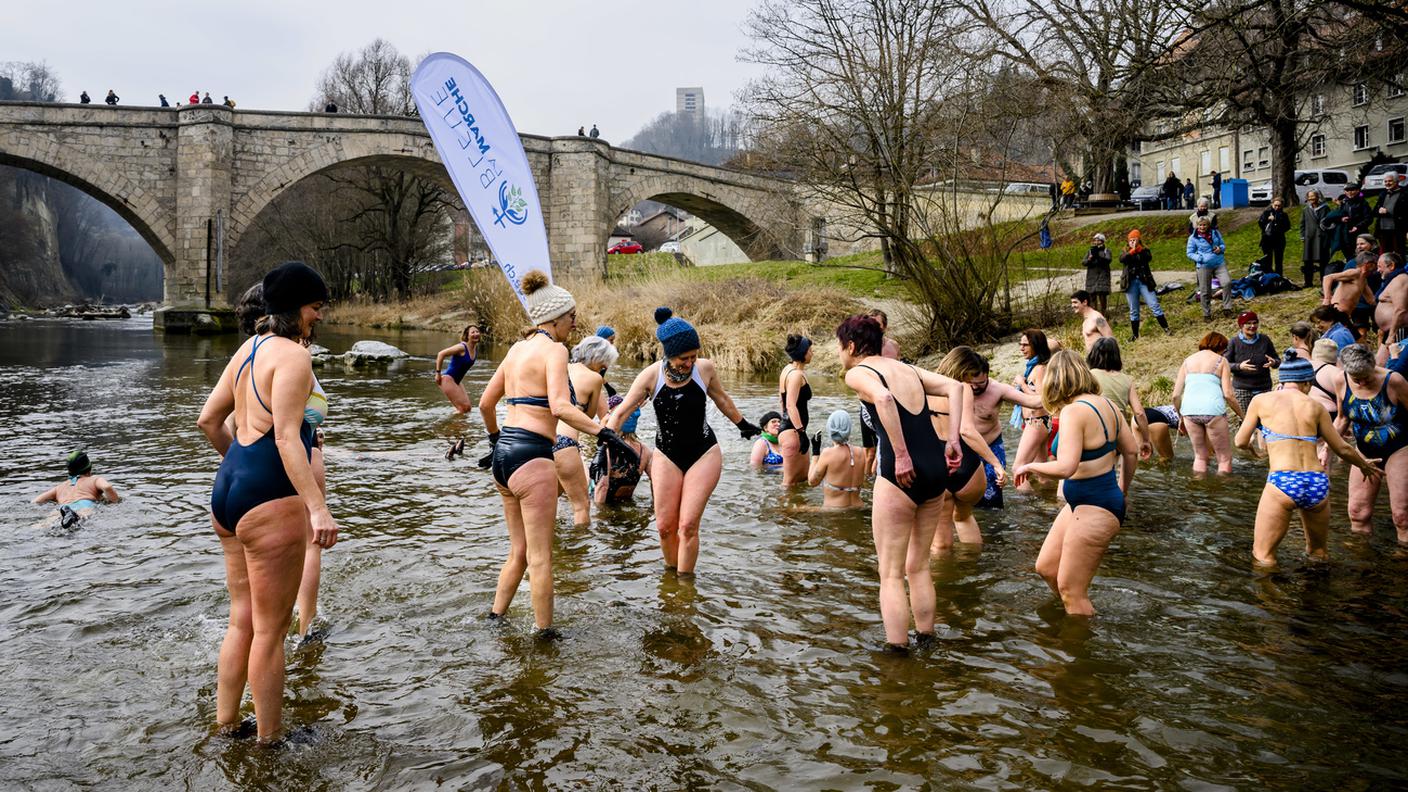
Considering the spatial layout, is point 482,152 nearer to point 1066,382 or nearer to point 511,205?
point 511,205

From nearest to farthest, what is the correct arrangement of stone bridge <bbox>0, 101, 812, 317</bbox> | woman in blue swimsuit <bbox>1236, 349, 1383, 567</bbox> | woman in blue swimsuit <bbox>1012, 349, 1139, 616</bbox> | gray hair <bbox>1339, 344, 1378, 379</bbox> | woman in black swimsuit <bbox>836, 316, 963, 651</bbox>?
woman in black swimsuit <bbox>836, 316, 963, 651</bbox> < woman in blue swimsuit <bbox>1012, 349, 1139, 616</bbox> < woman in blue swimsuit <bbox>1236, 349, 1383, 567</bbox> < gray hair <bbox>1339, 344, 1378, 379</bbox> < stone bridge <bbox>0, 101, 812, 317</bbox>

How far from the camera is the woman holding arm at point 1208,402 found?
34.3ft

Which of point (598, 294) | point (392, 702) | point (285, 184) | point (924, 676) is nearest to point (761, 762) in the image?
point (924, 676)

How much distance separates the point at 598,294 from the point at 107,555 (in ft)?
70.6

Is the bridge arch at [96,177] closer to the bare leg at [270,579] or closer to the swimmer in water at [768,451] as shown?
the swimmer in water at [768,451]

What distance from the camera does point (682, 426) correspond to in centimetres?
623

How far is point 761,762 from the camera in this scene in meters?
4.25

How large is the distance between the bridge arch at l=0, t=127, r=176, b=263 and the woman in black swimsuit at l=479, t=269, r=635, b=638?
39.2 m

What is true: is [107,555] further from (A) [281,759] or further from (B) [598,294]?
(B) [598,294]

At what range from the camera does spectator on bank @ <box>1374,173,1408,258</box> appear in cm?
1481

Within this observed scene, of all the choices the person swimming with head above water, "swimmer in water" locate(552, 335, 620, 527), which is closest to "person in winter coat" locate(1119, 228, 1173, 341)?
"swimmer in water" locate(552, 335, 620, 527)

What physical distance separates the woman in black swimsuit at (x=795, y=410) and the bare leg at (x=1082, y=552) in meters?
3.26

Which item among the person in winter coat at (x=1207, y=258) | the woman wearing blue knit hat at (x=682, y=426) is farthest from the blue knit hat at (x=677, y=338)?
the person in winter coat at (x=1207, y=258)

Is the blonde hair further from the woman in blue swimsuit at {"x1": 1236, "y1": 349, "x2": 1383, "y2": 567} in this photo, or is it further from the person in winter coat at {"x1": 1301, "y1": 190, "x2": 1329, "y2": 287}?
the person in winter coat at {"x1": 1301, "y1": 190, "x2": 1329, "y2": 287}
